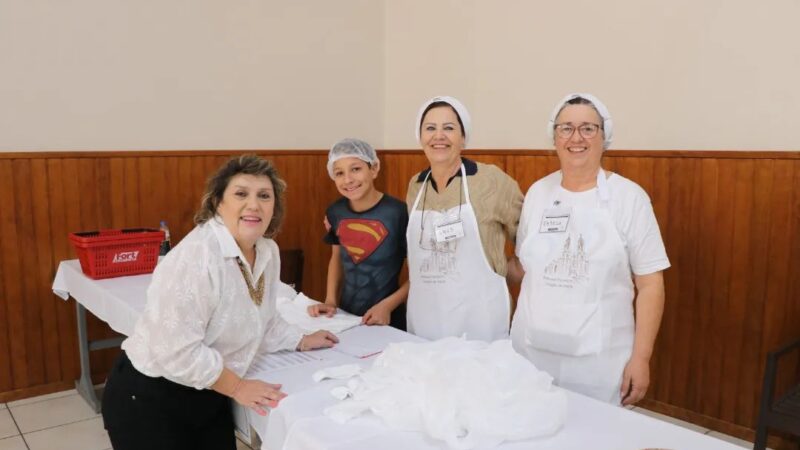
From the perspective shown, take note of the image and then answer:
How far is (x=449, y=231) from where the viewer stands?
214 cm

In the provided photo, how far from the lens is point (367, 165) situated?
245 centimetres

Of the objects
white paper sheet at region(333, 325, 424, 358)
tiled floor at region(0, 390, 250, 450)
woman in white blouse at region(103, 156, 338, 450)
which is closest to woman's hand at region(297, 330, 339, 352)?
white paper sheet at region(333, 325, 424, 358)

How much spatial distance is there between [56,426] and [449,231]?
2.35 meters

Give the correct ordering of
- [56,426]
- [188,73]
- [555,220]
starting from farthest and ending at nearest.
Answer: [188,73], [56,426], [555,220]

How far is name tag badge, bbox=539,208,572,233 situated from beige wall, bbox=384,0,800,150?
1510 millimetres

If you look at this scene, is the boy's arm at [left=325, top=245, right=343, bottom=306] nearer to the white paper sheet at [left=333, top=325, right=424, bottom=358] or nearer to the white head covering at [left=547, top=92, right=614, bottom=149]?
the white paper sheet at [left=333, top=325, right=424, bottom=358]

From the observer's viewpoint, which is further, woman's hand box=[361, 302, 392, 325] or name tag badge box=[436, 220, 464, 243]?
woman's hand box=[361, 302, 392, 325]

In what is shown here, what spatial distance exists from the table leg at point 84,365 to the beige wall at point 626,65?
8.43ft

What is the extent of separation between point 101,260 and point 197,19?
1.66m

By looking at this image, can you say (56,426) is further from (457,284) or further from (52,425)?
(457,284)

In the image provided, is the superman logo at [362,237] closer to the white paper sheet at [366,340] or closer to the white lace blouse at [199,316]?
the white paper sheet at [366,340]

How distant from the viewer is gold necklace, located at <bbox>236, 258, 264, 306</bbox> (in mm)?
1701

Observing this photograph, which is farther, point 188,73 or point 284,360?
point 188,73

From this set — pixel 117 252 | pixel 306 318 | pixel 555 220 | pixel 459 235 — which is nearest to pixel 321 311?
pixel 306 318
